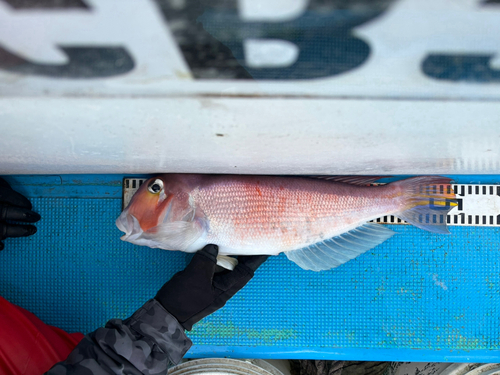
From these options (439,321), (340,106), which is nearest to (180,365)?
(439,321)

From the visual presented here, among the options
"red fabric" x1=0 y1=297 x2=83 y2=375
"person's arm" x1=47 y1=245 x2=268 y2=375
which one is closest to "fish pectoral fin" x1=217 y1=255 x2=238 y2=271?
"person's arm" x1=47 y1=245 x2=268 y2=375

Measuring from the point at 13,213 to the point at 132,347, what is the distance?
913 millimetres

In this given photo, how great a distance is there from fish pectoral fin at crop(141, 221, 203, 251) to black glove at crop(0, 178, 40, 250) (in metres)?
0.67

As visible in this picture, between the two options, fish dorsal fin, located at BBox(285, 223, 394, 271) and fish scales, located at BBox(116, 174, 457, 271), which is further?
fish dorsal fin, located at BBox(285, 223, 394, 271)

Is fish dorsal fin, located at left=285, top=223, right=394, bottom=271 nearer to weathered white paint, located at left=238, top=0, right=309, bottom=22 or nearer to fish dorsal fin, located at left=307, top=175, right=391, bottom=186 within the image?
fish dorsal fin, located at left=307, top=175, right=391, bottom=186

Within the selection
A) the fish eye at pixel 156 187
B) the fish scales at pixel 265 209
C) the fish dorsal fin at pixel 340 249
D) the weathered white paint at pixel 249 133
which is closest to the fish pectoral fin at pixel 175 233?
the fish scales at pixel 265 209

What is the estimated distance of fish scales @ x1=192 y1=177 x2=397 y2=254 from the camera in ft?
4.75

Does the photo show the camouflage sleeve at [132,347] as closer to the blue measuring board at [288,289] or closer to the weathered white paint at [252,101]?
the blue measuring board at [288,289]

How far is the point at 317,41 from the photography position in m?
0.65

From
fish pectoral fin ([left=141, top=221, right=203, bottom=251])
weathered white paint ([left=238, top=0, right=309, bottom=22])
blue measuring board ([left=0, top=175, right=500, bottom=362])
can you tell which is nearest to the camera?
weathered white paint ([left=238, top=0, right=309, bottom=22])

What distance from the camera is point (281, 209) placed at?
147 centimetres

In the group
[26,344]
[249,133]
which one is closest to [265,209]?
[249,133]

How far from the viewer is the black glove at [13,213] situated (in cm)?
157

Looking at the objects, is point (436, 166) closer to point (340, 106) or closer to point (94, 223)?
point (340, 106)
